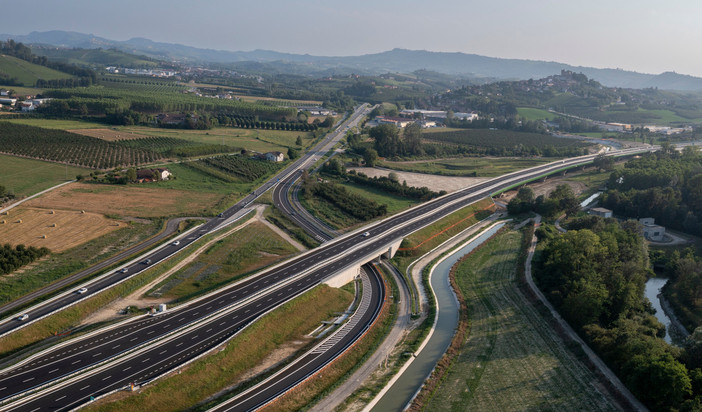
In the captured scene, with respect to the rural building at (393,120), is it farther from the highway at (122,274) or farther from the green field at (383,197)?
the highway at (122,274)

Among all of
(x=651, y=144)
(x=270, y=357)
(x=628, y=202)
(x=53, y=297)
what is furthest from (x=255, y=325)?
(x=651, y=144)

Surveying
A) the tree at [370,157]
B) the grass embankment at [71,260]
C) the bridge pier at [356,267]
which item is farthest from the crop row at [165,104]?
the bridge pier at [356,267]

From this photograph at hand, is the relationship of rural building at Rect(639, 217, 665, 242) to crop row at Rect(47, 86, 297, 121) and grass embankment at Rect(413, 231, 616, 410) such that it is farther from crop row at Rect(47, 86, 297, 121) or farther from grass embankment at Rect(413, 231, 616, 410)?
crop row at Rect(47, 86, 297, 121)

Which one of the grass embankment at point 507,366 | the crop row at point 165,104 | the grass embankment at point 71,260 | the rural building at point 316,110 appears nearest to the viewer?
the grass embankment at point 507,366

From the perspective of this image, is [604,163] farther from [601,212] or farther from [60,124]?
[60,124]

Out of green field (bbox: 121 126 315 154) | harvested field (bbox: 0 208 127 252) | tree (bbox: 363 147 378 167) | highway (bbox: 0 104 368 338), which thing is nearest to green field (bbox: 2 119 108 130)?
green field (bbox: 121 126 315 154)

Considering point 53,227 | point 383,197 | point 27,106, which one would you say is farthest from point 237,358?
point 27,106

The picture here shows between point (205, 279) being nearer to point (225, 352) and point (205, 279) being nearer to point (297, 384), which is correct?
point (225, 352)
